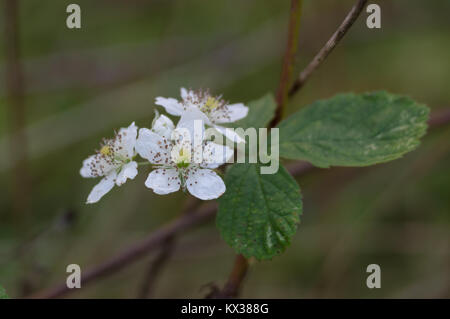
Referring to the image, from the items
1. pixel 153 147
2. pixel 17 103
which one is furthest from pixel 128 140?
pixel 17 103

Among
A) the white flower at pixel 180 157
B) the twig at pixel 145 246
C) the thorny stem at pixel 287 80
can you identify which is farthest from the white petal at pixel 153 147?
the twig at pixel 145 246

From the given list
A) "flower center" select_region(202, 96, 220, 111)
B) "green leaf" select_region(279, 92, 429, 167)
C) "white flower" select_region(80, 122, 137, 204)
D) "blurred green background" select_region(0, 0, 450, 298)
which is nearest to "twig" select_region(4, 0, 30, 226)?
"blurred green background" select_region(0, 0, 450, 298)

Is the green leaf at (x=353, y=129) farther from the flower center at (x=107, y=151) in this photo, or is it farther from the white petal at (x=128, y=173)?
the flower center at (x=107, y=151)

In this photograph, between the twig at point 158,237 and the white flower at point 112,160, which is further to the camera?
the twig at point 158,237

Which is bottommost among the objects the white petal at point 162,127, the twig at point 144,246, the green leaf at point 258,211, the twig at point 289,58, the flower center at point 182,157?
the twig at point 144,246

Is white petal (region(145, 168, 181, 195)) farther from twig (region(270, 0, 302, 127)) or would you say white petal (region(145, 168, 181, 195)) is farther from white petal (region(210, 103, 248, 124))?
twig (region(270, 0, 302, 127))

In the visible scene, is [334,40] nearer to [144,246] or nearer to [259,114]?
[259,114]

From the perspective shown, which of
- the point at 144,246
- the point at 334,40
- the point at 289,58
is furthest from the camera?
the point at 144,246
